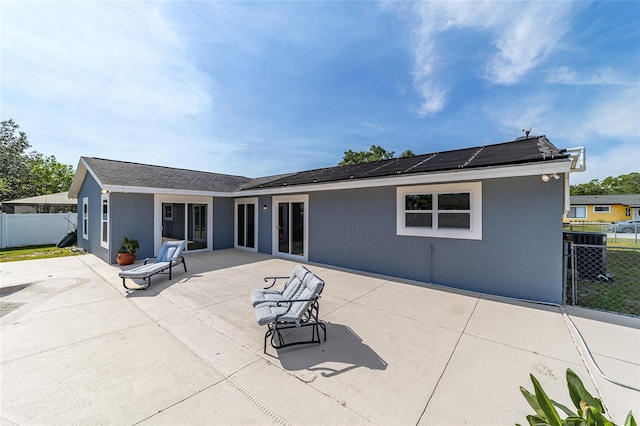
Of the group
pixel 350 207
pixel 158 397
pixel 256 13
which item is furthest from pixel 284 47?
pixel 158 397

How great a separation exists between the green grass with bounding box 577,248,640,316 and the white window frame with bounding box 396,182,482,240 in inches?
89.7

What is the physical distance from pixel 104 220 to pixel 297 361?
1093 centimetres

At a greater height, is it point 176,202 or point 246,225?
point 176,202

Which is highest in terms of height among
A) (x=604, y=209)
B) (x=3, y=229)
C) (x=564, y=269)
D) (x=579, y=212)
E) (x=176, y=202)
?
(x=604, y=209)

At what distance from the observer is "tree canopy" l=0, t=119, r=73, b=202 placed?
75.2ft

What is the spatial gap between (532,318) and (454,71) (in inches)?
384

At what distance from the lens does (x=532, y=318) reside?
4562 mm

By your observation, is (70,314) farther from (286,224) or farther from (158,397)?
(286,224)

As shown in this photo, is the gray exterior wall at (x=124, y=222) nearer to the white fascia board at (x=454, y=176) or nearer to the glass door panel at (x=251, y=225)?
the glass door panel at (x=251, y=225)

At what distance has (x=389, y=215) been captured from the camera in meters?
7.40

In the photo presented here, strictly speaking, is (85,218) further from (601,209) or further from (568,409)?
(601,209)

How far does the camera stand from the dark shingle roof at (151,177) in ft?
31.1

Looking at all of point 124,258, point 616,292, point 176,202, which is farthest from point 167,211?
point 616,292

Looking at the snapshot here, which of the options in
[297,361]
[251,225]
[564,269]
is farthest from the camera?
[251,225]
